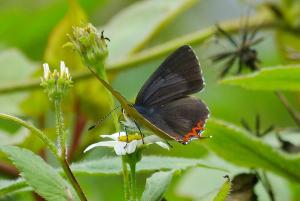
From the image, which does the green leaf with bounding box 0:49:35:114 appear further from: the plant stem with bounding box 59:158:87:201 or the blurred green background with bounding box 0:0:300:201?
the plant stem with bounding box 59:158:87:201

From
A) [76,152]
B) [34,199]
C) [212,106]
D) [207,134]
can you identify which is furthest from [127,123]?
[212,106]

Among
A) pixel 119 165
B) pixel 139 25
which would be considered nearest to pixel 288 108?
pixel 119 165

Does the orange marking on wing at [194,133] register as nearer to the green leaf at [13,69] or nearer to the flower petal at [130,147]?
the flower petal at [130,147]

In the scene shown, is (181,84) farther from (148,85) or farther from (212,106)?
(212,106)

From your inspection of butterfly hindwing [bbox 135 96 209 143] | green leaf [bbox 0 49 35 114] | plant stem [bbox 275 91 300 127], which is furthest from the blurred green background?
butterfly hindwing [bbox 135 96 209 143]

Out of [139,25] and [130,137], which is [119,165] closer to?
[130,137]
